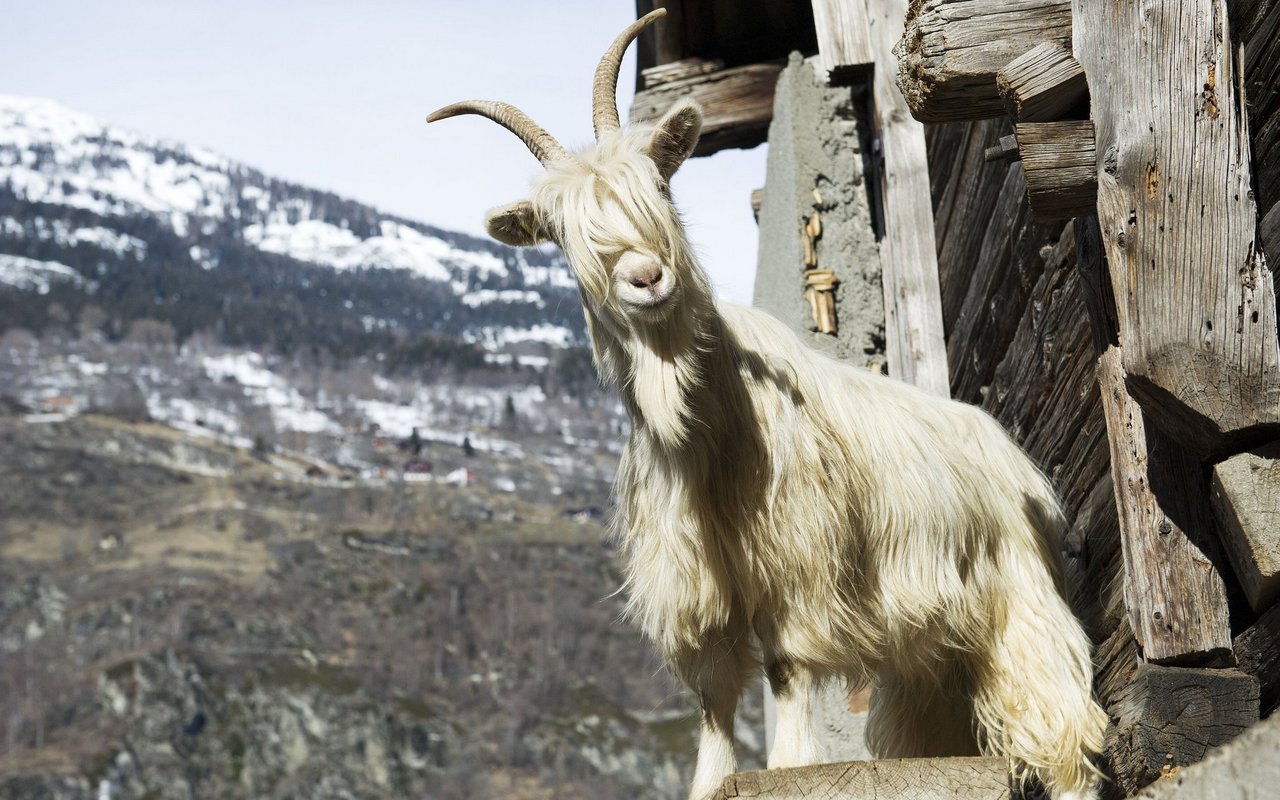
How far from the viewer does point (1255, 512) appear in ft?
7.44

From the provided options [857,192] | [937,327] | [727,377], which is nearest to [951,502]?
[727,377]

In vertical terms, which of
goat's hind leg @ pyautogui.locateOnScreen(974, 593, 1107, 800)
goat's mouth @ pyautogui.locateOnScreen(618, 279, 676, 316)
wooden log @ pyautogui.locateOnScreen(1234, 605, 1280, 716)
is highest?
goat's mouth @ pyautogui.locateOnScreen(618, 279, 676, 316)

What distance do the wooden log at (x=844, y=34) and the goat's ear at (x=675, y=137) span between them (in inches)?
75.9

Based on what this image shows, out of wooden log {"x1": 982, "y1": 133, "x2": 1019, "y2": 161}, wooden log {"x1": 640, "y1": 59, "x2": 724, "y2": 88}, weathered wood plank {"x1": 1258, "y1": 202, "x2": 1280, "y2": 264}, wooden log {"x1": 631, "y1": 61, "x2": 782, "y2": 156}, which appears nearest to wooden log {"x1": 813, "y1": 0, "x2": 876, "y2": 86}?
wooden log {"x1": 631, "y1": 61, "x2": 782, "y2": 156}

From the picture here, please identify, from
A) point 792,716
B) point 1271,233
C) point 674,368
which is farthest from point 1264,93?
point 792,716

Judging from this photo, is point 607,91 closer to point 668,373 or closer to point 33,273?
point 668,373

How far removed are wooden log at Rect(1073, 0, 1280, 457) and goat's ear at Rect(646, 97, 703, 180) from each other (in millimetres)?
1159

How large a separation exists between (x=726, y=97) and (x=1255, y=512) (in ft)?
15.4

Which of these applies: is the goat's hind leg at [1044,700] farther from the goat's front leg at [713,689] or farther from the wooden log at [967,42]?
the wooden log at [967,42]

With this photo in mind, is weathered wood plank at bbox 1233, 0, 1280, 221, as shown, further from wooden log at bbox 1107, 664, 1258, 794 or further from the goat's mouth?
the goat's mouth

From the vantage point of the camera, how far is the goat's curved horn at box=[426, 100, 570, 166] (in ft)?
10.9

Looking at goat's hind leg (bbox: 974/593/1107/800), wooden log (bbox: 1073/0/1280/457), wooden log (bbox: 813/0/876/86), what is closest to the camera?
wooden log (bbox: 1073/0/1280/457)

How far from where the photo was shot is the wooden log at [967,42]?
2600 mm

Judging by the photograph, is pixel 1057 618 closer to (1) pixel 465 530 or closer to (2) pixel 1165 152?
(2) pixel 1165 152
